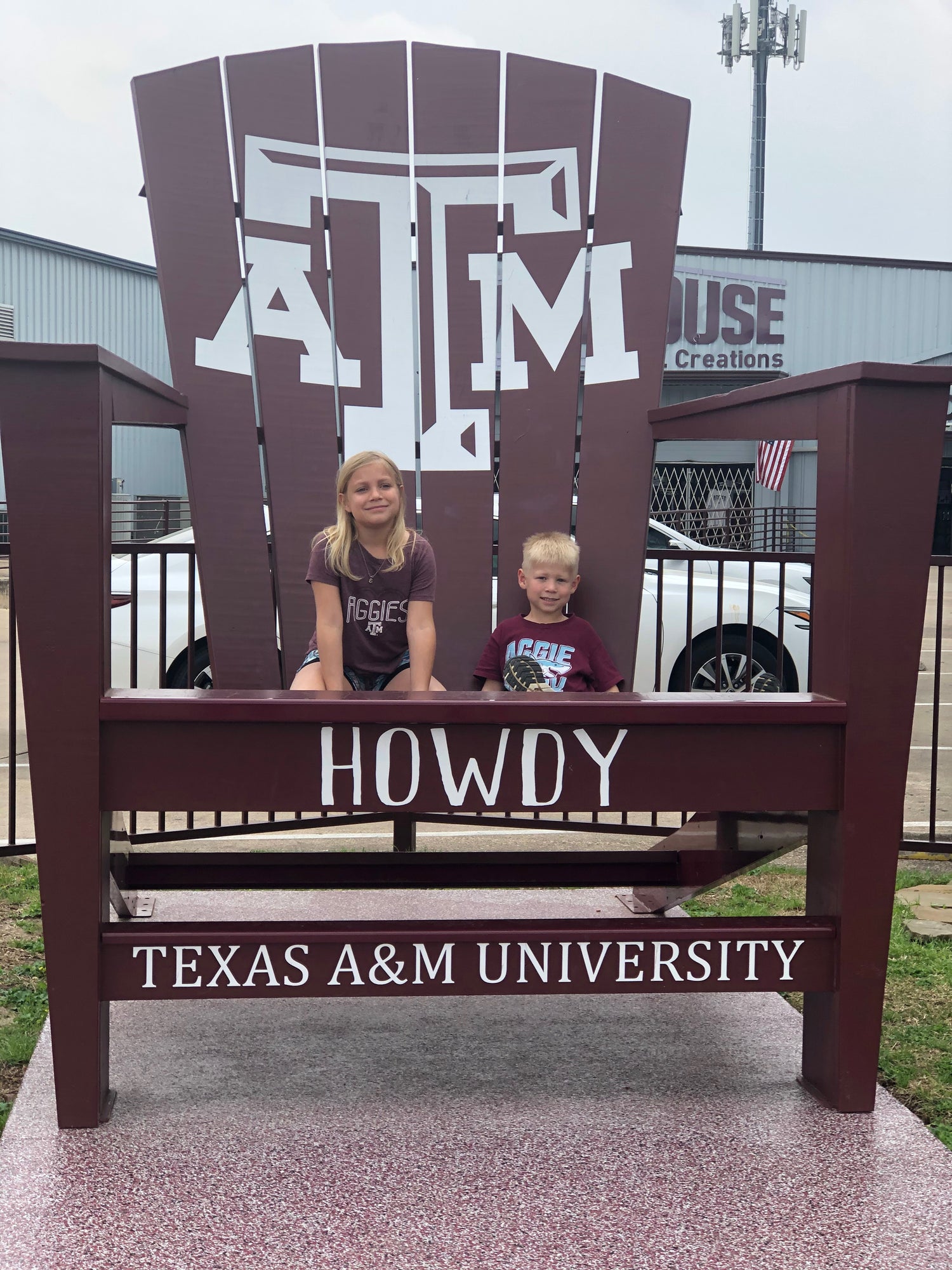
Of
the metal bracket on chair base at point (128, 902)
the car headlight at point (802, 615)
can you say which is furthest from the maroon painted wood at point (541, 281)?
the car headlight at point (802, 615)

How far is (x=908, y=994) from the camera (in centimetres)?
292

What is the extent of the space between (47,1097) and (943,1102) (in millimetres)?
1697

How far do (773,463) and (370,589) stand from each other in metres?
17.7

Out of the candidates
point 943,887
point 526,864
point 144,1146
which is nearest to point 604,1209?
point 144,1146

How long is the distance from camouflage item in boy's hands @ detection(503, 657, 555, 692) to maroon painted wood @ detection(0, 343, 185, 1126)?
3.58ft

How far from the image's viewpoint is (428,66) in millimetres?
3066

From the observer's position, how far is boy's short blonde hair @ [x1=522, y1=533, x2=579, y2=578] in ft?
9.27

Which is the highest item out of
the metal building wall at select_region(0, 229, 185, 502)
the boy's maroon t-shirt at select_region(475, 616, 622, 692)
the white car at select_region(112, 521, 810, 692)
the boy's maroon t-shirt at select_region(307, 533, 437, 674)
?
the metal building wall at select_region(0, 229, 185, 502)

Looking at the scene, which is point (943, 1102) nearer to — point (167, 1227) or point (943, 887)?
point (167, 1227)

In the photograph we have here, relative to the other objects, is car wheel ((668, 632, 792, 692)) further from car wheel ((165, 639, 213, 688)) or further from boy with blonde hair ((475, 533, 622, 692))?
boy with blonde hair ((475, 533, 622, 692))

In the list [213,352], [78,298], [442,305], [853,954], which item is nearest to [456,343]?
[442,305]

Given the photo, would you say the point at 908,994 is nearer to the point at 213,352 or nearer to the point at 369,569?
the point at 369,569

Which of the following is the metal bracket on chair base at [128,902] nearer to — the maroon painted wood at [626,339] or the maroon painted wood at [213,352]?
the maroon painted wood at [213,352]

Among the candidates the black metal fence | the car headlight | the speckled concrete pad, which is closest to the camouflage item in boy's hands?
the speckled concrete pad
